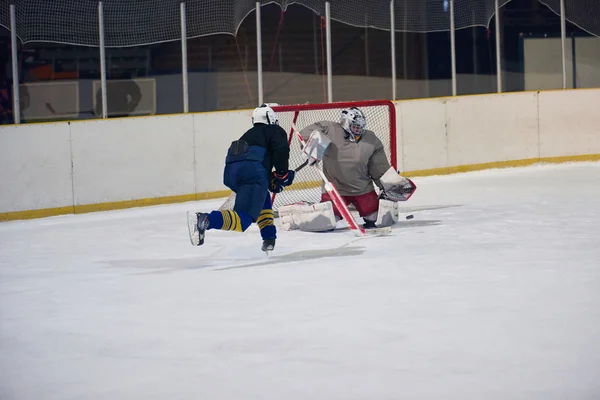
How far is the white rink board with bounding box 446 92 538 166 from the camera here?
11.9 m

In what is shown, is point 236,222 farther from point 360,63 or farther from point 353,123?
point 360,63

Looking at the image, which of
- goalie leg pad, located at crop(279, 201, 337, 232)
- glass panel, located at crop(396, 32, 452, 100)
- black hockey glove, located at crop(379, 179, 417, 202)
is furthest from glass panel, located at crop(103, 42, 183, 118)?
black hockey glove, located at crop(379, 179, 417, 202)

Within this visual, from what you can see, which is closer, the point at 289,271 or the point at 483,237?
the point at 289,271

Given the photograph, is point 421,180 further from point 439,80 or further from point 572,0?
point 439,80

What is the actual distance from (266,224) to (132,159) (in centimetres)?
303

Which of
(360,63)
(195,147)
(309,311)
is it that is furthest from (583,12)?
(309,311)

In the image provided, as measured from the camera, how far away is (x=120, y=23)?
10.8m

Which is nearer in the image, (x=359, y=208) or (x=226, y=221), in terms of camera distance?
(x=226, y=221)

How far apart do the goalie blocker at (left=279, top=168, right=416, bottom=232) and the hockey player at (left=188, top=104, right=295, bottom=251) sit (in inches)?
34.6

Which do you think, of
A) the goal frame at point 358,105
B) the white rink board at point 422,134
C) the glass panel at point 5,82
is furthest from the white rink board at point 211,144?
the glass panel at point 5,82

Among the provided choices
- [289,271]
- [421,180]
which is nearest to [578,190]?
[421,180]

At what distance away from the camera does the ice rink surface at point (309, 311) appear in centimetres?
415

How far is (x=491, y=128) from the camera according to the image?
1216cm

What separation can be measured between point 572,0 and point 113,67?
6.26 meters
